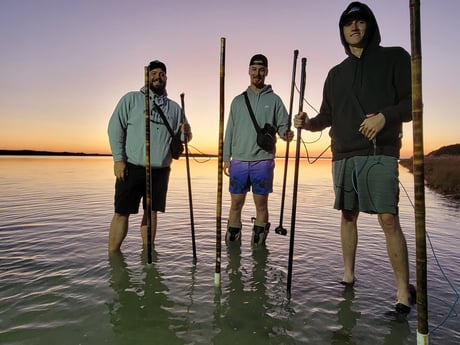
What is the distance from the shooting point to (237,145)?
7004mm

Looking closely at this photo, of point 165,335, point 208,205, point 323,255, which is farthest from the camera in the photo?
point 208,205

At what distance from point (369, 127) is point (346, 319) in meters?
2.07

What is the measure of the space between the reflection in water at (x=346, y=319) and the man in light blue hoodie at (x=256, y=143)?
2589mm

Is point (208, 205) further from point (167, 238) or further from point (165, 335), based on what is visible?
point (165, 335)

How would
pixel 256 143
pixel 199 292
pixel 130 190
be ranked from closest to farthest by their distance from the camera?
pixel 199 292
pixel 130 190
pixel 256 143

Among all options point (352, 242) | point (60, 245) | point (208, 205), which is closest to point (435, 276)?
point (352, 242)

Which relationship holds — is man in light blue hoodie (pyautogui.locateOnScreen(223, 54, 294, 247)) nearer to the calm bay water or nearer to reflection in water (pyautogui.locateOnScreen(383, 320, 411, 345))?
the calm bay water

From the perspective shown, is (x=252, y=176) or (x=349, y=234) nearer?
(x=349, y=234)

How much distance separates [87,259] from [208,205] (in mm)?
7461

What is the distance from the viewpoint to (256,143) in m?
6.74

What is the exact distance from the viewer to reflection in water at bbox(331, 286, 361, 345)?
131 inches

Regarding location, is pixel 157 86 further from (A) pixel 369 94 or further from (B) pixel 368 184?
(B) pixel 368 184

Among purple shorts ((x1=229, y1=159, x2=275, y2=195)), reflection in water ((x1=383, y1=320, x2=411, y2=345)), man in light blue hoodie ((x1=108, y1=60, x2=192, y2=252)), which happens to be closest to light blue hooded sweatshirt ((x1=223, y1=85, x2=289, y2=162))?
purple shorts ((x1=229, y1=159, x2=275, y2=195))

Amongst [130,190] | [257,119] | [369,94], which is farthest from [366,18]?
[130,190]
